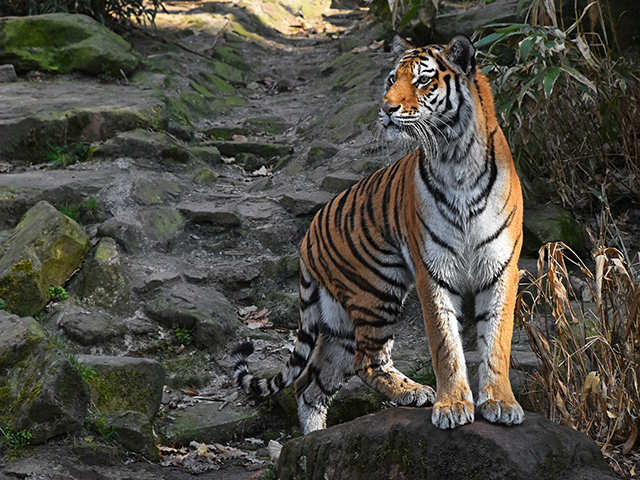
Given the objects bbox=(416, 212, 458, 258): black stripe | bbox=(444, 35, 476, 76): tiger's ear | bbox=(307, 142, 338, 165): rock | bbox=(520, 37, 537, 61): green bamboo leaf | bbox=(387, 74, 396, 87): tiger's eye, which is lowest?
bbox=(307, 142, 338, 165): rock

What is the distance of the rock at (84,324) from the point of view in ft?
15.8

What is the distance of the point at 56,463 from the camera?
12.1 feet

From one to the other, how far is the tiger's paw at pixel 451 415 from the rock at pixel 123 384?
1921 millimetres

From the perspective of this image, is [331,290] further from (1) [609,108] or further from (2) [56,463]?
(1) [609,108]

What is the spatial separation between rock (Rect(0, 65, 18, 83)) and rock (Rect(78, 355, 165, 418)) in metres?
5.06

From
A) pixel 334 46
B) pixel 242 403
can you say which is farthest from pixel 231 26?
pixel 242 403

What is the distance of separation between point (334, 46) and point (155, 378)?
31.5 ft

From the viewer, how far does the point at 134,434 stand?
401 cm

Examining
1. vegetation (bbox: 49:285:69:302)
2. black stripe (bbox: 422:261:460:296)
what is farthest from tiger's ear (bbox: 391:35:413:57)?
vegetation (bbox: 49:285:69:302)

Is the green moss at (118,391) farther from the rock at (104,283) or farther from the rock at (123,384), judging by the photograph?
the rock at (104,283)

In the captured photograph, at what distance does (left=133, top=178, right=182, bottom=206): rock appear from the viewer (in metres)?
6.34

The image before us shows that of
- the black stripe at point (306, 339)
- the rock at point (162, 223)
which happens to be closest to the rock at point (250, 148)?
the rock at point (162, 223)

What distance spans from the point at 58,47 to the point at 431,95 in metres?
6.68

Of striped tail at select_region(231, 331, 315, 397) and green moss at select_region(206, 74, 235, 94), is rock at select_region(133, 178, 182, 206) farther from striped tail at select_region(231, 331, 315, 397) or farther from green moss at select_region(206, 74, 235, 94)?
green moss at select_region(206, 74, 235, 94)
